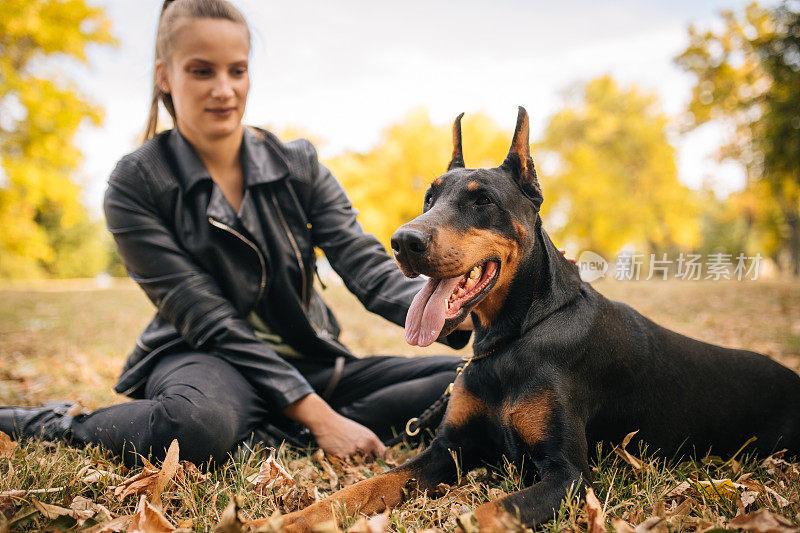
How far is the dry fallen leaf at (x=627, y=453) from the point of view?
7.32 feet

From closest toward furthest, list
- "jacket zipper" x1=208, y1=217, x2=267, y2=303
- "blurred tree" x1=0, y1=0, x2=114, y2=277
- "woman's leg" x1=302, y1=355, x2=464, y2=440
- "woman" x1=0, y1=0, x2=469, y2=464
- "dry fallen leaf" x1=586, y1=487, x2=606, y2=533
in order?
"dry fallen leaf" x1=586, y1=487, x2=606, y2=533, "woman" x1=0, y1=0, x2=469, y2=464, "jacket zipper" x1=208, y1=217, x2=267, y2=303, "woman's leg" x1=302, y1=355, x2=464, y2=440, "blurred tree" x1=0, y1=0, x2=114, y2=277

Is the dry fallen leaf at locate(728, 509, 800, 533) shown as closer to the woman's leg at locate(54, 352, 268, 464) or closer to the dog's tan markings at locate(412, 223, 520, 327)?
the dog's tan markings at locate(412, 223, 520, 327)

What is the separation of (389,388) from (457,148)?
144 cm

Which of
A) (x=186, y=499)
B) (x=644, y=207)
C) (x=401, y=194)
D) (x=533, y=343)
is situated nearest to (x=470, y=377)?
(x=533, y=343)

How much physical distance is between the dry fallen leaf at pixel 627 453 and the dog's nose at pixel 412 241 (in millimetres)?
1226

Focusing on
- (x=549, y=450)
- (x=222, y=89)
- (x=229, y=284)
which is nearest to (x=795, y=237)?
(x=549, y=450)

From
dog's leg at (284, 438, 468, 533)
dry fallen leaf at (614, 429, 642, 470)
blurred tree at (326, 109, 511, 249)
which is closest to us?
dog's leg at (284, 438, 468, 533)

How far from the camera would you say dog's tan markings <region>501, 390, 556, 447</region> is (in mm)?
2018

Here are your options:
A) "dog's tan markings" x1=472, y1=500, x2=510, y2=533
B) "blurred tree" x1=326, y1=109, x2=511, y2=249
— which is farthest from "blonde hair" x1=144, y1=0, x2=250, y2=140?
"blurred tree" x1=326, y1=109, x2=511, y2=249

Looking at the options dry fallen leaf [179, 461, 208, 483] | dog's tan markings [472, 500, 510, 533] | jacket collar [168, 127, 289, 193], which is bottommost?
dry fallen leaf [179, 461, 208, 483]

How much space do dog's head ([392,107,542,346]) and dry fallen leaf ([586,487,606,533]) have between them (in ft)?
2.46

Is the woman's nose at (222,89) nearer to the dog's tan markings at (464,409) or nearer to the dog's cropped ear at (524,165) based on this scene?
the dog's cropped ear at (524,165)

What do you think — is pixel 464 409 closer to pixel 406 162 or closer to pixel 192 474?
pixel 192 474

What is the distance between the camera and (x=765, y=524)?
1575mm
